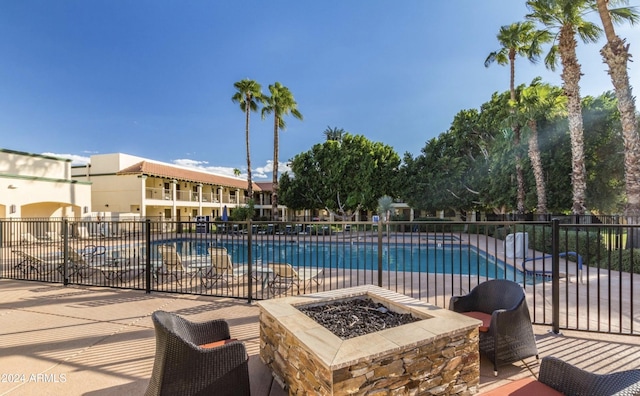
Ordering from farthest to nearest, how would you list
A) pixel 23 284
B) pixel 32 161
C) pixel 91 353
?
1. pixel 32 161
2. pixel 23 284
3. pixel 91 353

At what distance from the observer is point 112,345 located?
371 centimetres

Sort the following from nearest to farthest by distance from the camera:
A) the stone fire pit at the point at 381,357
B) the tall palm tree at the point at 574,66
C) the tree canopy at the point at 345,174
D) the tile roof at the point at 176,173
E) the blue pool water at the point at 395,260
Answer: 1. the stone fire pit at the point at 381,357
2. the blue pool water at the point at 395,260
3. the tall palm tree at the point at 574,66
4. the tile roof at the point at 176,173
5. the tree canopy at the point at 345,174

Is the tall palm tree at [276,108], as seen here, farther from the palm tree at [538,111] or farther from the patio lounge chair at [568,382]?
the patio lounge chair at [568,382]

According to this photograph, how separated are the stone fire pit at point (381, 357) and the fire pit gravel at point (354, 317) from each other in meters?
0.20

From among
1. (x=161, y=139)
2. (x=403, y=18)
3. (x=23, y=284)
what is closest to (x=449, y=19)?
(x=403, y=18)

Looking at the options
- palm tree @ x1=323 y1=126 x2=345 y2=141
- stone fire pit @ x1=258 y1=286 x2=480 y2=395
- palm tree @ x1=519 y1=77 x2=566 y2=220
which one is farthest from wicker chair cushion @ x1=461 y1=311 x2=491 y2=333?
palm tree @ x1=323 y1=126 x2=345 y2=141

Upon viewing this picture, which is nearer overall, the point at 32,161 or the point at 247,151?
the point at 32,161

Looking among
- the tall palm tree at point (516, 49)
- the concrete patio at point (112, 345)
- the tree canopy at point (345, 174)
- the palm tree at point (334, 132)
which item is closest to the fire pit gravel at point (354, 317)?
the concrete patio at point (112, 345)

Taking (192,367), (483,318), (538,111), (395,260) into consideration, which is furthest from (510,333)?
(538,111)

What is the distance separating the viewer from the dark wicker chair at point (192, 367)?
2.18 m

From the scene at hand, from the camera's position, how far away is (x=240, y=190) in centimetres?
3856

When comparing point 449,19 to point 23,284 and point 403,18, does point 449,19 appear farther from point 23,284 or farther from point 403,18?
point 23,284

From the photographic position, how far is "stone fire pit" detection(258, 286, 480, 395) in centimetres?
205

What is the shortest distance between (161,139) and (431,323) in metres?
33.6
